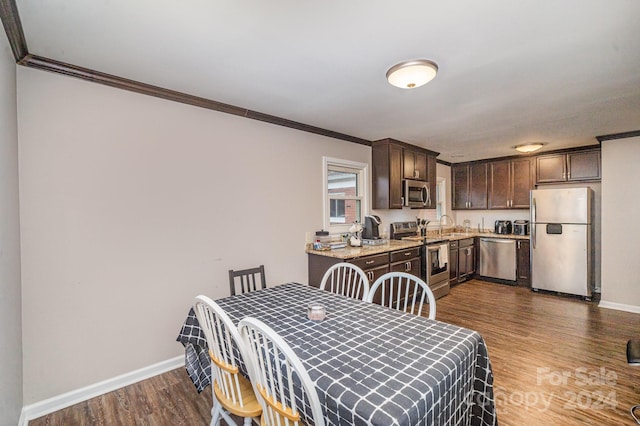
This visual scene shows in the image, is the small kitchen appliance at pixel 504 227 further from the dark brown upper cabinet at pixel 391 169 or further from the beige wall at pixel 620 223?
the dark brown upper cabinet at pixel 391 169

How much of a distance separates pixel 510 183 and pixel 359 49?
4.85m

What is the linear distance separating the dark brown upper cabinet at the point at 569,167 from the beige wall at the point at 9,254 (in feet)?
21.4

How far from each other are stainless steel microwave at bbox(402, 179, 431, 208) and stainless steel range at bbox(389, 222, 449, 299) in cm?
44

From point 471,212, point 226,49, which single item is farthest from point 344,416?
point 471,212

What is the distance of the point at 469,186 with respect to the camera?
233 inches

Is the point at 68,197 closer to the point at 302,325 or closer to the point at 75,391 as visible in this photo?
the point at 75,391

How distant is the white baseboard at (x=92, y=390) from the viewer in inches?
74.8

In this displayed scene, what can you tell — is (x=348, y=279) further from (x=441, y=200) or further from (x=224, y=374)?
(x=441, y=200)

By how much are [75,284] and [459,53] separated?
309 centimetres

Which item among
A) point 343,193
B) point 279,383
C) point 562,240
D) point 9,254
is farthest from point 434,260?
point 9,254

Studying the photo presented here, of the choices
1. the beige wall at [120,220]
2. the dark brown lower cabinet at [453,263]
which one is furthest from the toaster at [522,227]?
the beige wall at [120,220]

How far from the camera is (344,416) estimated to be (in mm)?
933

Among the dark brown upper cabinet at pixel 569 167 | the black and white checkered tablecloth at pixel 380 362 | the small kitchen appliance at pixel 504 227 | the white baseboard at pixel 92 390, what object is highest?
the dark brown upper cabinet at pixel 569 167

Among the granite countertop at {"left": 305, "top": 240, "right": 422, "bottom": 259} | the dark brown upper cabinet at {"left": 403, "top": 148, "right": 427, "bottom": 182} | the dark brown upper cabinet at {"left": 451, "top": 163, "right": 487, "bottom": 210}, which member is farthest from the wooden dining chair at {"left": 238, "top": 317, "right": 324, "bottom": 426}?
the dark brown upper cabinet at {"left": 451, "top": 163, "right": 487, "bottom": 210}
